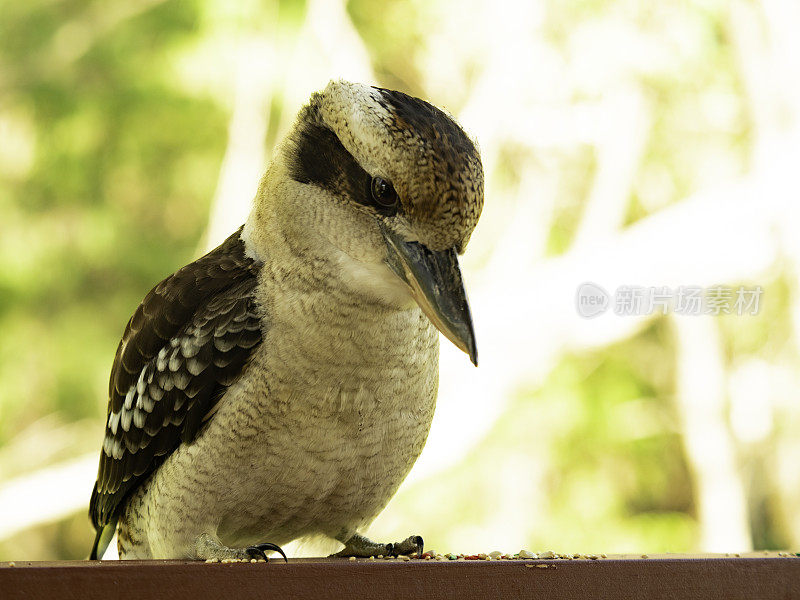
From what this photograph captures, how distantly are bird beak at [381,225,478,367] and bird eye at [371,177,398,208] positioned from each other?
1.3 inches

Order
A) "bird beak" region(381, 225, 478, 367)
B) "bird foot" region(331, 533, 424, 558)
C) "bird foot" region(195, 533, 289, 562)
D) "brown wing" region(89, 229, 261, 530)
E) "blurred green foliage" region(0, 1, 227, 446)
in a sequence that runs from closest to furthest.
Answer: "bird beak" region(381, 225, 478, 367) < "bird foot" region(195, 533, 289, 562) < "brown wing" region(89, 229, 261, 530) < "bird foot" region(331, 533, 424, 558) < "blurred green foliage" region(0, 1, 227, 446)

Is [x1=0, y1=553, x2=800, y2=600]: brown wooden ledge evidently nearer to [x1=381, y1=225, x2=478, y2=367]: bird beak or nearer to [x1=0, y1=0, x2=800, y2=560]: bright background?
[x1=381, y1=225, x2=478, y2=367]: bird beak

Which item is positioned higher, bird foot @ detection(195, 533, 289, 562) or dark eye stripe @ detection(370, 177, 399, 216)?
dark eye stripe @ detection(370, 177, 399, 216)

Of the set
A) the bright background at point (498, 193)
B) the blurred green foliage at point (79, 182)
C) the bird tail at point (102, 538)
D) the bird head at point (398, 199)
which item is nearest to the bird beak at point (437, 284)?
the bird head at point (398, 199)

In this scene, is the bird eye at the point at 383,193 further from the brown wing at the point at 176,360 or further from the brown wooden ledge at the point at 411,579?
the brown wooden ledge at the point at 411,579
